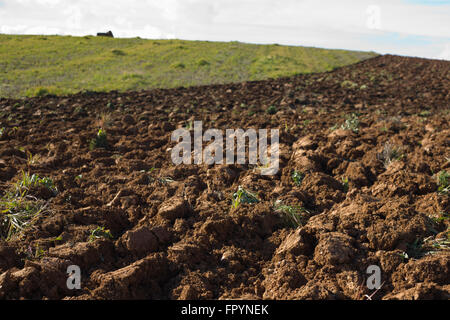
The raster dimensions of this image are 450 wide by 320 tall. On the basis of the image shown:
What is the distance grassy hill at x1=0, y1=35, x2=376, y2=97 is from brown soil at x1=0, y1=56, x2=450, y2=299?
835 cm

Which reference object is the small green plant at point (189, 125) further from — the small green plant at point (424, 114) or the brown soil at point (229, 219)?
the small green plant at point (424, 114)

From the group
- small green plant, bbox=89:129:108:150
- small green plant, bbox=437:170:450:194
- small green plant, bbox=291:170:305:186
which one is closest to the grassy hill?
small green plant, bbox=89:129:108:150

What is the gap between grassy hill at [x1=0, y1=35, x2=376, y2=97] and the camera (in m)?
15.4

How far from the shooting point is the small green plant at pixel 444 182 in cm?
392

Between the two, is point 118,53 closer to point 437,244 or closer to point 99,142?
point 99,142

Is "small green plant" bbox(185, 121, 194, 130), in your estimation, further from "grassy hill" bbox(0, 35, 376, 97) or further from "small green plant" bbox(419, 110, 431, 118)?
"grassy hill" bbox(0, 35, 376, 97)

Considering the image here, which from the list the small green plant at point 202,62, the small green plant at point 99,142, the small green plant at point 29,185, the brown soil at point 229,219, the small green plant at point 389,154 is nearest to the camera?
the brown soil at point 229,219

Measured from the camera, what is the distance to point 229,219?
3346mm

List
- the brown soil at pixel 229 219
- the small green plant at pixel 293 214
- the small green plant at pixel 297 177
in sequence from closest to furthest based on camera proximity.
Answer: the brown soil at pixel 229 219, the small green plant at pixel 293 214, the small green plant at pixel 297 177

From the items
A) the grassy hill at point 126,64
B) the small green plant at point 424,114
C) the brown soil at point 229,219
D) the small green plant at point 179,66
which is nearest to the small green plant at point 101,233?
the brown soil at point 229,219
